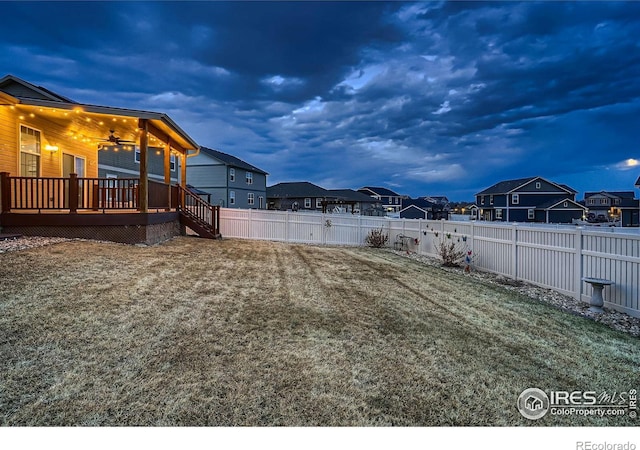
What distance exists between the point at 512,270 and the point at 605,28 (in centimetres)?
702

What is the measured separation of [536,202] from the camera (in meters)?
45.1

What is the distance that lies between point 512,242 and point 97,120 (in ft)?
41.3

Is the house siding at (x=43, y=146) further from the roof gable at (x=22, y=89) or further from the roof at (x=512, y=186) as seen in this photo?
the roof at (x=512, y=186)

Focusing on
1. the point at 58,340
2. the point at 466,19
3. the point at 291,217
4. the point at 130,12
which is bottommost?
the point at 58,340

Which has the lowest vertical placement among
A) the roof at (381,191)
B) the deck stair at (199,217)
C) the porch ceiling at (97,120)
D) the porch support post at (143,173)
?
the deck stair at (199,217)

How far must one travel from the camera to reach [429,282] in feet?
23.3

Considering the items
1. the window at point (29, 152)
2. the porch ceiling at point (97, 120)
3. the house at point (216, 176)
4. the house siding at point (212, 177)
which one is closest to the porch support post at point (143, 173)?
the porch ceiling at point (97, 120)

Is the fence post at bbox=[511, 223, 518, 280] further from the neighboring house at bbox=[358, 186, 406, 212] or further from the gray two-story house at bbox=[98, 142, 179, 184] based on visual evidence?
the neighboring house at bbox=[358, 186, 406, 212]

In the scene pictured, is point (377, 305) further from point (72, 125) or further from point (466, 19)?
point (72, 125)

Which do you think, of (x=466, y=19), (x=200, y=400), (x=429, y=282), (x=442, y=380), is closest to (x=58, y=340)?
(x=200, y=400)

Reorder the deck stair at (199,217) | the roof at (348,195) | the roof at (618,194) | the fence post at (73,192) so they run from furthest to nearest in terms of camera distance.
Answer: the roof at (618,194) < the roof at (348,195) < the deck stair at (199,217) < the fence post at (73,192)

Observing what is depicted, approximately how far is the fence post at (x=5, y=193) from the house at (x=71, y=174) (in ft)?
0.06

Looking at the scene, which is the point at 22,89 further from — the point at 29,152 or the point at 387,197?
the point at 387,197

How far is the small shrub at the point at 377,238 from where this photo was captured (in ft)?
46.4
